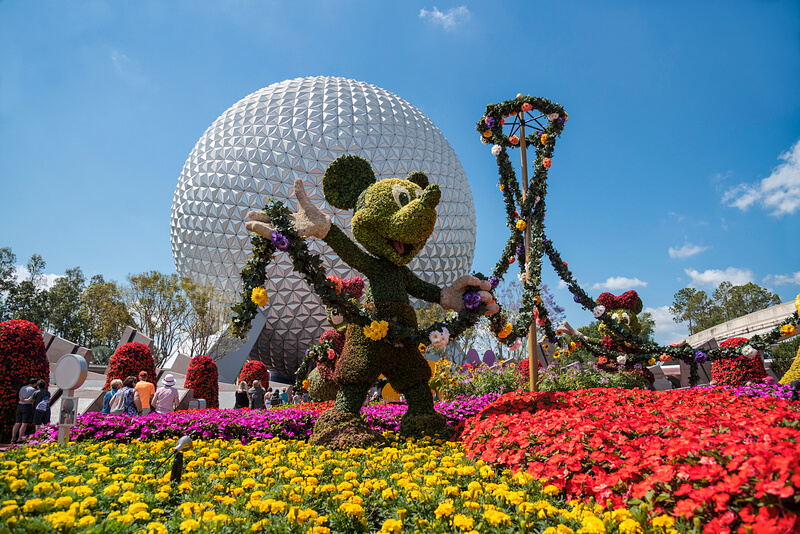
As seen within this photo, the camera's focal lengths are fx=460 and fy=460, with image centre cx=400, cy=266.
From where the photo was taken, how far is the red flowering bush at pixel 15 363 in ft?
25.6

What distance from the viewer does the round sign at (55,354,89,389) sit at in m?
7.65

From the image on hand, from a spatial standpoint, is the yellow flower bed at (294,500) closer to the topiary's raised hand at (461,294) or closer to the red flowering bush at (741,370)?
the topiary's raised hand at (461,294)

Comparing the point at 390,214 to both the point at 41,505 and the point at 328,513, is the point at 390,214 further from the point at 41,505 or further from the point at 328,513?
the point at 41,505

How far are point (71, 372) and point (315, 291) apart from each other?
5.03 metres

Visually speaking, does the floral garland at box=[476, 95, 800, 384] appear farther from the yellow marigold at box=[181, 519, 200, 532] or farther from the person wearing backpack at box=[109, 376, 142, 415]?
the person wearing backpack at box=[109, 376, 142, 415]

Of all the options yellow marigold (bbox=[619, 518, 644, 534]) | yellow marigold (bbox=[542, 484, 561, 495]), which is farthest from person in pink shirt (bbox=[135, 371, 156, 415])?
yellow marigold (bbox=[619, 518, 644, 534])

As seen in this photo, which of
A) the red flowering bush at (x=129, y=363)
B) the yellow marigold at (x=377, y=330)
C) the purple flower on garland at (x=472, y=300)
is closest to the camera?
the yellow marigold at (x=377, y=330)

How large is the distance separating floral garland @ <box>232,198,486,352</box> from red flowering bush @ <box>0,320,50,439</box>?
16.8 ft

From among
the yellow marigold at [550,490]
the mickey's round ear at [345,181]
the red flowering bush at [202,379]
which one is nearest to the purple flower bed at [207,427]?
the mickey's round ear at [345,181]

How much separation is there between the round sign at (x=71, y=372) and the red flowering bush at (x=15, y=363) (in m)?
0.84

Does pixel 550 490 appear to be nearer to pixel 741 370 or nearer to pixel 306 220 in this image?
pixel 306 220

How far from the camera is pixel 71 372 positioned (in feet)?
25.3

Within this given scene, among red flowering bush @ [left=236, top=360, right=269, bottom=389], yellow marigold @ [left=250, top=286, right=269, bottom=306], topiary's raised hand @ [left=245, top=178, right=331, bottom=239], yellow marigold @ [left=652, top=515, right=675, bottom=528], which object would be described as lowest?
yellow marigold @ [left=652, top=515, right=675, bottom=528]

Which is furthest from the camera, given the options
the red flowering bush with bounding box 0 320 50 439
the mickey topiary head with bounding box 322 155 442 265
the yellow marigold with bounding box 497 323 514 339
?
the red flowering bush with bounding box 0 320 50 439
